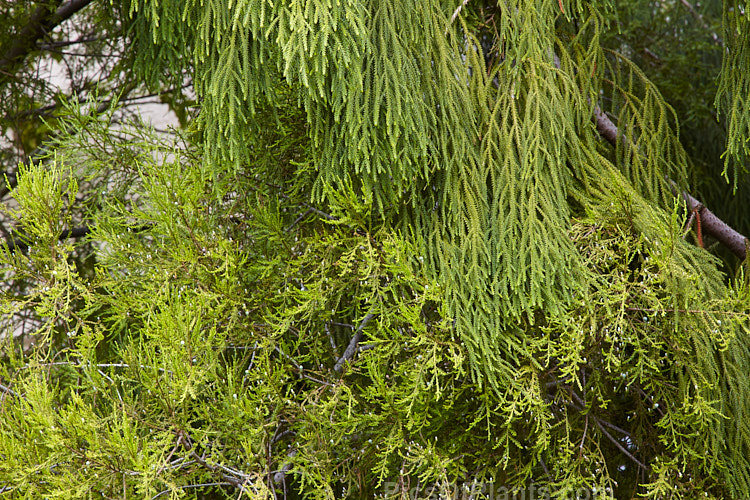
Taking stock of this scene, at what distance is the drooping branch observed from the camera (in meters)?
2.57

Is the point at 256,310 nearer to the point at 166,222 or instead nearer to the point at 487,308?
the point at 166,222

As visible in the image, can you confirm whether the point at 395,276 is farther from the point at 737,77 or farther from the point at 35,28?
the point at 35,28

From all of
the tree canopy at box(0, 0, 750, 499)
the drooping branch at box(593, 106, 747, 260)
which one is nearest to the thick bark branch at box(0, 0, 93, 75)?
the tree canopy at box(0, 0, 750, 499)

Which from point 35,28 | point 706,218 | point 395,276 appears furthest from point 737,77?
point 35,28

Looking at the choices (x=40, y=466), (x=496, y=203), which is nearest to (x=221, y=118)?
(x=496, y=203)

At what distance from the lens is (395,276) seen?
6.67ft

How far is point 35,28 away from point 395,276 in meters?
2.39

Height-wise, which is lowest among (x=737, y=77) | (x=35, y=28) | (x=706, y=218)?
(x=35, y=28)

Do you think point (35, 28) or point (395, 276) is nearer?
point (395, 276)

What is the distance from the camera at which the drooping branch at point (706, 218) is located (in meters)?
2.57

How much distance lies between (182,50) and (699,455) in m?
2.09

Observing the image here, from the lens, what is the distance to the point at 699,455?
6.81 feet

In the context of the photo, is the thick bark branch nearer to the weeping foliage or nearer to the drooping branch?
the drooping branch

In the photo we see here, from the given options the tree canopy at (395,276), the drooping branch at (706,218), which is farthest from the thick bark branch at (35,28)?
the drooping branch at (706,218)
